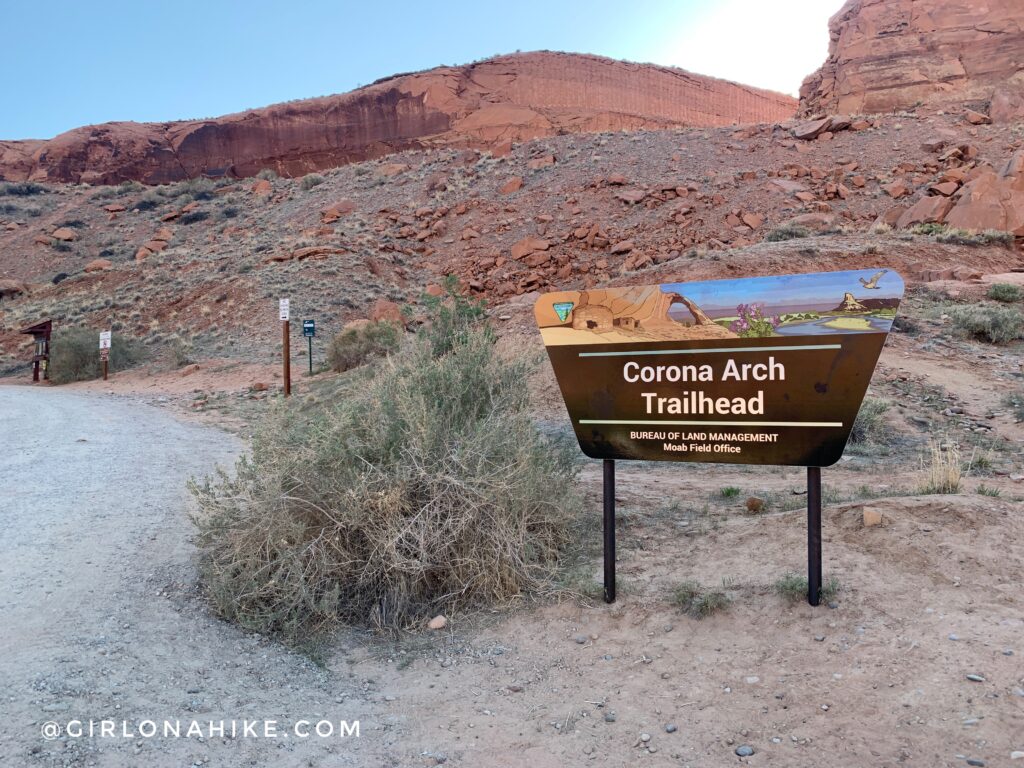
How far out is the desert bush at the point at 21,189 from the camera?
147 feet

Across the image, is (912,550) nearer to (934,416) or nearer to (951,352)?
(934,416)

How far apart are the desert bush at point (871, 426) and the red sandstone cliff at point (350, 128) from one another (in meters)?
46.3

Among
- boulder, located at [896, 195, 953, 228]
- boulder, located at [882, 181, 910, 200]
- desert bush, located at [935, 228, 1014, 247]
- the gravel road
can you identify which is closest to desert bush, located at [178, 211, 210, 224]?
boulder, located at [882, 181, 910, 200]

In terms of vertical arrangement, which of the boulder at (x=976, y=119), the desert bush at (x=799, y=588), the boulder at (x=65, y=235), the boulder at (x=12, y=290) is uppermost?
the boulder at (x=976, y=119)

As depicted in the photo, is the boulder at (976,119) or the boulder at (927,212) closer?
the boulder at (927,212)

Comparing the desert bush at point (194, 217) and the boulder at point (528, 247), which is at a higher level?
the desert bush at point (194, 217)

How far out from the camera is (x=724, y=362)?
3.74 m

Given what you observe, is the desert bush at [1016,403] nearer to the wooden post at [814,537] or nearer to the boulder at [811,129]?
the wooden post at [814,537]

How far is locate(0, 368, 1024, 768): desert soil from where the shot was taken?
9.29 feet

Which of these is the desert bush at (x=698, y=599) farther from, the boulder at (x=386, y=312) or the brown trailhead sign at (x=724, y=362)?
the boulder at (x=386, y=312)

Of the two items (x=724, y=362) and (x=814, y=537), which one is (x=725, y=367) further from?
(x=814, y=537)

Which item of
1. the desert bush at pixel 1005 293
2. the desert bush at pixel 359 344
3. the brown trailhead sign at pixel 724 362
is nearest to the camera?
the brown trailhead sign at pixel 724 362

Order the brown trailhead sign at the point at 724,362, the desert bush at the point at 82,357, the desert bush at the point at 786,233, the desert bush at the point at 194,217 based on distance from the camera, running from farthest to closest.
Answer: the desert bush at the point at 194,217 → the desert bush at the point at 82,357 → the desert bush at the point at 786,233 → the brown trailhead sign at the point at 724,362

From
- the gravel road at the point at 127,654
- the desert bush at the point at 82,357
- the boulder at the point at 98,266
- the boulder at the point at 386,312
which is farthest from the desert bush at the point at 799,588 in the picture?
the boulder at the point at 98,266
